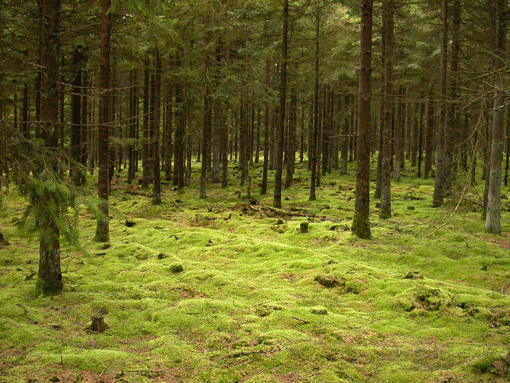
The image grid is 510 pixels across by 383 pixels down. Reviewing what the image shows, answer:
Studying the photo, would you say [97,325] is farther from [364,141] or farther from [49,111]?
[364,141]

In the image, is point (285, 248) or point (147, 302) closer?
point (147, 302)

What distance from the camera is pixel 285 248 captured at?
9.84 metres

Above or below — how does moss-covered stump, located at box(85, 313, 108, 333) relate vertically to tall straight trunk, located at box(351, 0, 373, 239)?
below

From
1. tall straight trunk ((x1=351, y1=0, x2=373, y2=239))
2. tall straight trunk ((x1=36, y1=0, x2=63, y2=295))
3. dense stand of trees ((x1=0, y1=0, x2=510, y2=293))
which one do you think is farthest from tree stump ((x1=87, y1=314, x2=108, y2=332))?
tall straight trunk ((x1=351, y1=0, x2=373, y2=239))

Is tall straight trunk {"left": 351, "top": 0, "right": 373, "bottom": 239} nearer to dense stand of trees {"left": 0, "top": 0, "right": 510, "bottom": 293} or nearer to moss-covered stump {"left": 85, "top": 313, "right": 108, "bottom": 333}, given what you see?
dense stand of trees {"left": 0, "top": 0, "right": 510, "bottom": 293}

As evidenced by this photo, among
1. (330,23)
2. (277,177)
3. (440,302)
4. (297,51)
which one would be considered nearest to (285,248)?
(440,302)

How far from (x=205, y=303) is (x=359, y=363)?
2.81 metres

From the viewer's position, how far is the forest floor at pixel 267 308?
4359 mm

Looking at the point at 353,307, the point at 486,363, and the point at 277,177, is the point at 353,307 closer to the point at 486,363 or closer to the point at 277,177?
the point at 486,363

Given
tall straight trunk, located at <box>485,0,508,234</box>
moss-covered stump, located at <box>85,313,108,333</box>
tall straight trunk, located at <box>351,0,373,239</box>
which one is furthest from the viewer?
tall straight trunk, located at <box>485,0,508,234</box>

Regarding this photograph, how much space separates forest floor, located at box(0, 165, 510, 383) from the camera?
14.3ft

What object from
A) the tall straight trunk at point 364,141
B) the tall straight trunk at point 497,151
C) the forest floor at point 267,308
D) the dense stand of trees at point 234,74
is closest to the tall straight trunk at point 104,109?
the dense stand of trees at point 234,74

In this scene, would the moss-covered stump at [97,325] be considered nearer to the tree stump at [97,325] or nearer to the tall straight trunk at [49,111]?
the tree stump at [97,325]

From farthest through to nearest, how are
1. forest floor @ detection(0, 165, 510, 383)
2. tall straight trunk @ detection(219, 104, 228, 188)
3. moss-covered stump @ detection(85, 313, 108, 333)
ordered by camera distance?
tall straight trunk @ detection(219, 104, 228, 188)
moss-covered stump @ detection(85, 313, 108, 333)
forest floor @ detection(0, 165, 510, 383)
